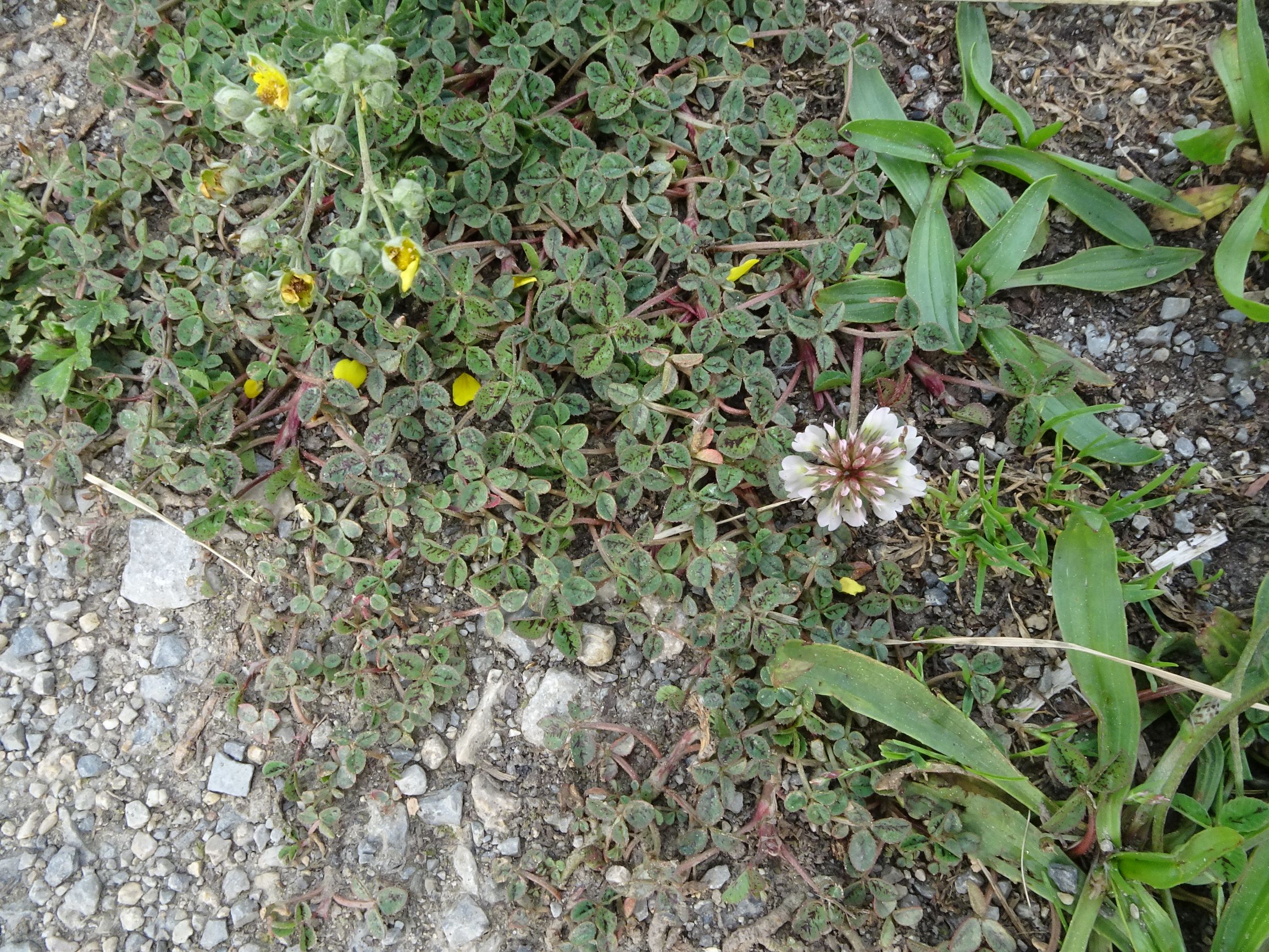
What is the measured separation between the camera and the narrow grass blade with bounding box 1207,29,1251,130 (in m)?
2.74

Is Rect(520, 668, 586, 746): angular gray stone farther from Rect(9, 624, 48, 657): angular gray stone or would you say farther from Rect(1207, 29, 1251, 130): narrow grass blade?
Rect(1207, 29, 1251, 130): narrow grass blade

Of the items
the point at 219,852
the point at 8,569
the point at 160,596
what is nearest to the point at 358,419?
the point at 160,596

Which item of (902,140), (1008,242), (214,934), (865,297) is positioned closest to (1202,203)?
(1008,242)

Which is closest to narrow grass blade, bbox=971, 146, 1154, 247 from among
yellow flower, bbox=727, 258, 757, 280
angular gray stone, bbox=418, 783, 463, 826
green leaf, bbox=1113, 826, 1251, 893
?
yellow flower, bbox=727, 258, 757, 280

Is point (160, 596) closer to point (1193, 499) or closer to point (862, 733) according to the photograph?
point (862, 733)

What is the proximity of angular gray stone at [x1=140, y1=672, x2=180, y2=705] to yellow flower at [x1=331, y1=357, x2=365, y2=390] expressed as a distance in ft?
3.50

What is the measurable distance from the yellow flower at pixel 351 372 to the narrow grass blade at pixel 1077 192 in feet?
6.87

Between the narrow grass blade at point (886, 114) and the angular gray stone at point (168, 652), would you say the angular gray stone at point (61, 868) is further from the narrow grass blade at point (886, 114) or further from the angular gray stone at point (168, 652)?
the narrow grass blade at point (886, 114)

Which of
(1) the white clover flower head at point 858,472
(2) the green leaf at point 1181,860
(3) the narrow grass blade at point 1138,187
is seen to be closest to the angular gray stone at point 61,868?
(1) the white clover flower head at point 858,472

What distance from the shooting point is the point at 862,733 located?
262 cm

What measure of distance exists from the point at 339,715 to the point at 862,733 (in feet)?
5.24

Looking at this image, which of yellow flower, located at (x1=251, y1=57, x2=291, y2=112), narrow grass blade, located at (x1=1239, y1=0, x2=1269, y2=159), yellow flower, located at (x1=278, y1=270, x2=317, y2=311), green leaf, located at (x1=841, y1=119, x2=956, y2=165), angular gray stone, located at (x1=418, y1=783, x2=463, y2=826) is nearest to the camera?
yellow flower, located at (x1=251, y1=57, x2=291, y2=112)

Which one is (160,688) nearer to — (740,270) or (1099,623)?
(740,270)

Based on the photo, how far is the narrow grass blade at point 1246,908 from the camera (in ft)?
7.47
